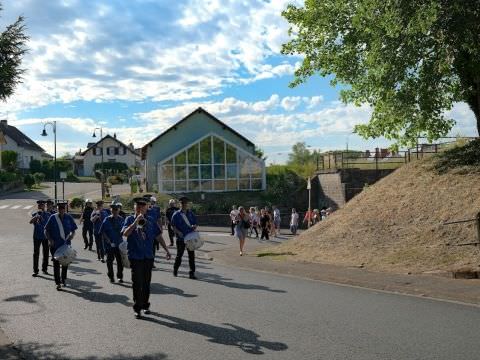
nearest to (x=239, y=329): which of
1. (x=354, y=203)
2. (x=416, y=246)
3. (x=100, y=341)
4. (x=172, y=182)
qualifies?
(x=100, y=341)

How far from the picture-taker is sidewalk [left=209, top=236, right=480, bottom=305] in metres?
10.8

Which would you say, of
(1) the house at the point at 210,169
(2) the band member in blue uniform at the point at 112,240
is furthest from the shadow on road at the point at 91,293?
(1) the house at the point at 210,169

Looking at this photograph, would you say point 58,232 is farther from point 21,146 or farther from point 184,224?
point 21,146

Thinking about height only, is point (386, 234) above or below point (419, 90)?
below

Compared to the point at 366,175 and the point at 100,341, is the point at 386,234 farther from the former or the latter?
the point at 366,175

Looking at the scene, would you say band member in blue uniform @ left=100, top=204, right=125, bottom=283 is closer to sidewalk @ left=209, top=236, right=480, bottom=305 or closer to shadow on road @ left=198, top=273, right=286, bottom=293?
shadow on road @ left=198, top=273, right=286, bottom=293

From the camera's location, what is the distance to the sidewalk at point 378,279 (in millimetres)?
10750

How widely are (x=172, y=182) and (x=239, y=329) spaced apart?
37.8 m

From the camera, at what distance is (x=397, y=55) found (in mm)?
17094

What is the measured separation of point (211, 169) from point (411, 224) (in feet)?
101

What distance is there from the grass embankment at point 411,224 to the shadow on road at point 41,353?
8505mm

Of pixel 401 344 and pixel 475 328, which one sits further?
pixel 475 328

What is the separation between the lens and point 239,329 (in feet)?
26.7

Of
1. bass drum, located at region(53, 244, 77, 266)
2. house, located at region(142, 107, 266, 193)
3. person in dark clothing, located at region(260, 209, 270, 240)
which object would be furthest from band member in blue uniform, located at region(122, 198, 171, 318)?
house, located at region(142, 107, 266, 193)
